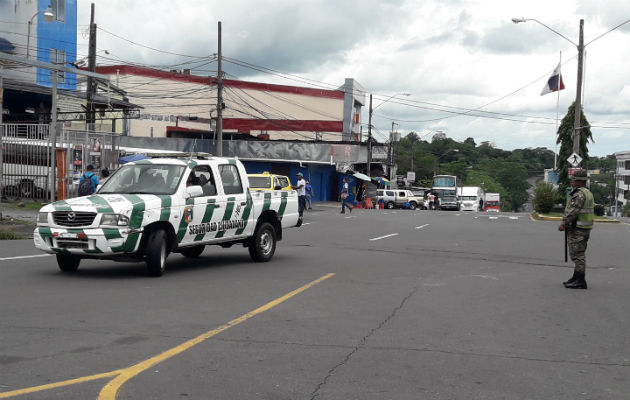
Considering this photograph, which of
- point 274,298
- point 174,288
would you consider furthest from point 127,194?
point 274,298

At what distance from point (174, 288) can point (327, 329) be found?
3252 millimetres

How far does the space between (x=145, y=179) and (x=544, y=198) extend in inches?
1207

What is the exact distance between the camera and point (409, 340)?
691 cm

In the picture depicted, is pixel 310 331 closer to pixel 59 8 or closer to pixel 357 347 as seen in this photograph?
pixel 357 347

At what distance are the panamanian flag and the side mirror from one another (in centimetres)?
3500

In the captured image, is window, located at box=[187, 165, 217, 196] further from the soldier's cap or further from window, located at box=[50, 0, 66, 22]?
window, located at box=[50, 0, 66, 22]

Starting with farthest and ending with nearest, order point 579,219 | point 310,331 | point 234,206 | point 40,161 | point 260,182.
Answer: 1. point 40,161
2. point 260,182
3. point 234,206
4. point 579,219
5. point 310,331

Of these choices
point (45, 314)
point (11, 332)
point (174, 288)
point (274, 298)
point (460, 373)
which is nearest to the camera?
point (460, 373)

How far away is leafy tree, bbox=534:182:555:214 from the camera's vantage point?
3825 cm

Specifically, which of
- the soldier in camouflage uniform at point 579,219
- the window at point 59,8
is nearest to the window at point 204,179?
the soldier in camouflage uniform at point 579,219

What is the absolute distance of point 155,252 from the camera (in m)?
10.6

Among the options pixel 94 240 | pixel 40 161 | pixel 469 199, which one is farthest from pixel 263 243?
pixel 469 199

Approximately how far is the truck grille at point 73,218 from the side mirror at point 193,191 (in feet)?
5.29

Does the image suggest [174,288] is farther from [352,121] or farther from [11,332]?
[352,121]
